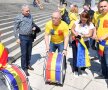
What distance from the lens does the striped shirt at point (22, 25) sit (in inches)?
265

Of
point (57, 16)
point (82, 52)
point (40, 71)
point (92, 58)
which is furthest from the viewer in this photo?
point (92, 58)

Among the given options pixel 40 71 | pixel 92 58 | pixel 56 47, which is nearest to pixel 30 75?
pixel 40 71

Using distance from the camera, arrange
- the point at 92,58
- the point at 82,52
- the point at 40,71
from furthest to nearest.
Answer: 1. the point at 92,58
2. the point at 40,71
3. the point at 82,52

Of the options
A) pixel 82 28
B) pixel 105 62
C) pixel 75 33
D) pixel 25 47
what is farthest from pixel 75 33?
pixel 25 47

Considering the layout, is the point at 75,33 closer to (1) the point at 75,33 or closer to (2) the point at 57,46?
(1) the point at 75,33

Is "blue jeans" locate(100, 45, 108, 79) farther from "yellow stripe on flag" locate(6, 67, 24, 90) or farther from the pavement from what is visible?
"yellow stripe on flag" locate(6, 67, 24, 90)

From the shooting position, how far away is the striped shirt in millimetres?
6723

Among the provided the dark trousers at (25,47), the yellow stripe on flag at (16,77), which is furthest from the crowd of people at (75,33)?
the yellow stripe on flag at (16,77)

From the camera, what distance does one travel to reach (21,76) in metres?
5.27

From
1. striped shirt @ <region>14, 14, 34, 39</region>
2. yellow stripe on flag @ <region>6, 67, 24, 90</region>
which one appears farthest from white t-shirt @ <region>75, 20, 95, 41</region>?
yellow stripe on flag @ <region>6, 67, 24, 90</region>

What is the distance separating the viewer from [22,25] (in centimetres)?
675

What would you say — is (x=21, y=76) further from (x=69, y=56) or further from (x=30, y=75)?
(x=69, y=56)

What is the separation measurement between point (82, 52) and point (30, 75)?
1550 millimetres

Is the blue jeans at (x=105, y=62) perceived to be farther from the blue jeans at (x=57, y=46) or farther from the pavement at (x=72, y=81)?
the blue jeans at (x=57, y=46)
